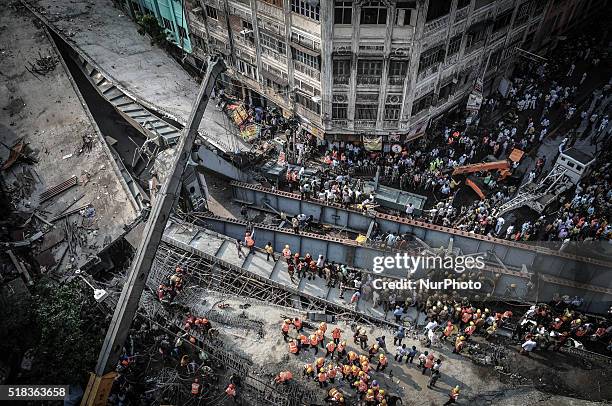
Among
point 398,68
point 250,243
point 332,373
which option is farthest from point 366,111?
point 332,373

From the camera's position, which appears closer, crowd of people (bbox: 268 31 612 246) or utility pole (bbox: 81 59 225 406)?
utility pole (bbox: 81 59 225 406)

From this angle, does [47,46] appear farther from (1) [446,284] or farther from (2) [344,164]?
(1) [446,284]

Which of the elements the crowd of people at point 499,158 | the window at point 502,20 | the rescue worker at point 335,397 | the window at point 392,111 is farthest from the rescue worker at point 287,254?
the window at point 502,20

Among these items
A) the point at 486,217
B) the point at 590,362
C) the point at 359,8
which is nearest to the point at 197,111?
the point at 359,8

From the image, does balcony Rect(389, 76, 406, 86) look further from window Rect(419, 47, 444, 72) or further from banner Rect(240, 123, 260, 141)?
banner Rect(240, 123, 260, 141)

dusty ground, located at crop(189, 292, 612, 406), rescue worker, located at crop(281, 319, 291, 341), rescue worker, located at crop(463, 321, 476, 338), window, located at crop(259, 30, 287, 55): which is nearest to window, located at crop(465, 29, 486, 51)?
window, located at crop(259, 30, 287, 55)

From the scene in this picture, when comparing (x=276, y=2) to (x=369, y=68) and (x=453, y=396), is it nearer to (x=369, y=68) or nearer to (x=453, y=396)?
(x=369, y=68)

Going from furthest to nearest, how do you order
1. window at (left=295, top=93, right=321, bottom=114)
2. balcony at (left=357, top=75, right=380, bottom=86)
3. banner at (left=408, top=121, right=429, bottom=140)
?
banner at (left=408, top=121, right=429, bottom=140)
window at (left=295, top=93, right=321, bottom=114)
balcony at (left=357, top=75, right=380, bottom=86)
